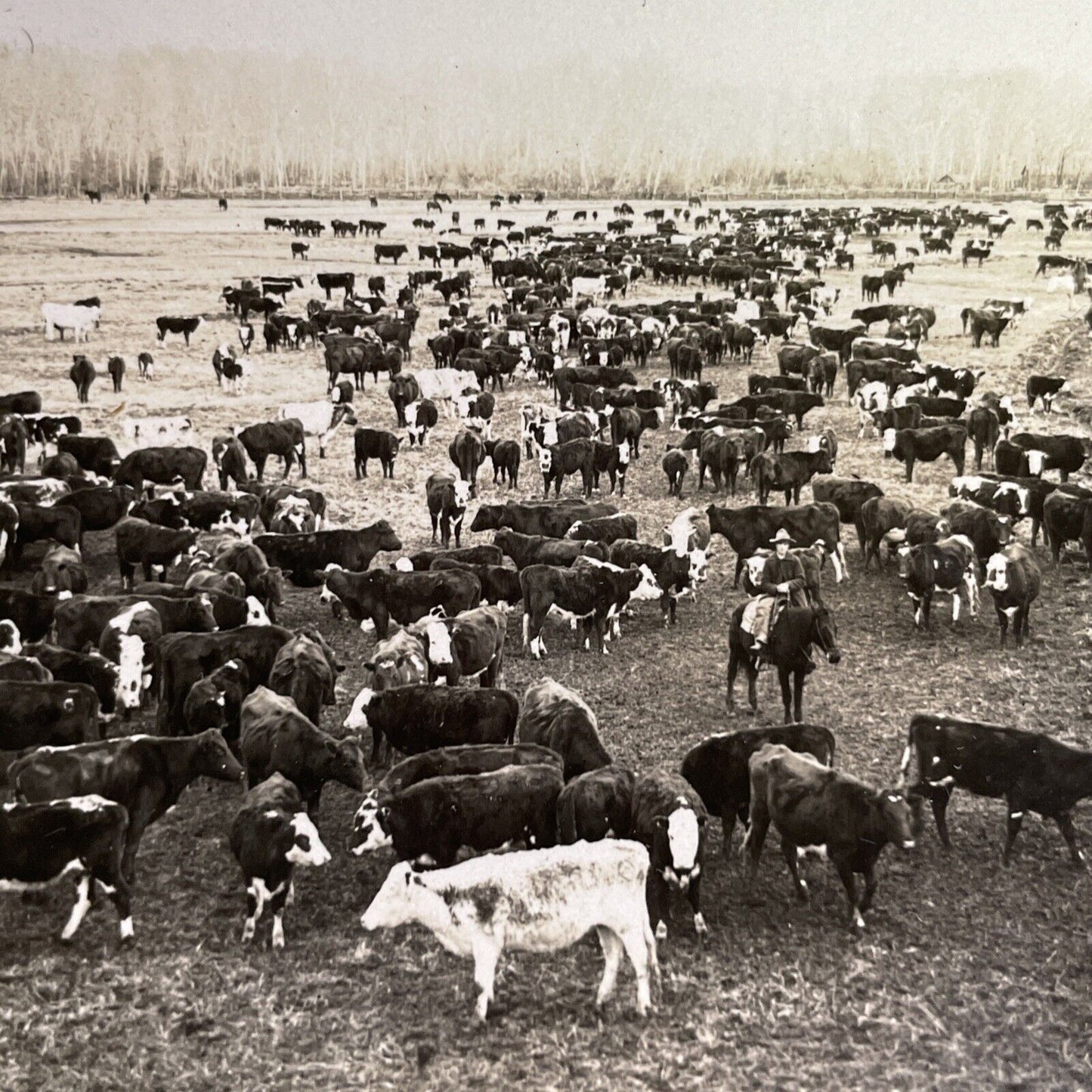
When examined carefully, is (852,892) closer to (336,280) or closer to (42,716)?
(42,716)

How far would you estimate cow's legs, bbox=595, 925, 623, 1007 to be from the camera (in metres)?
5.35

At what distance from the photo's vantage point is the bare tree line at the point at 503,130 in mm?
56312

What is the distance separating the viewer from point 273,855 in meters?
5.91

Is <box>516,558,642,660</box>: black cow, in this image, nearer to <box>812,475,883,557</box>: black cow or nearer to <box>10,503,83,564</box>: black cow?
<box>812,475,883,557</box>: black cow

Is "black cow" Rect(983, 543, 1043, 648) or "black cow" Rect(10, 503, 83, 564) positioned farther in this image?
"black cow" Rect(10, 503, 83, 564)

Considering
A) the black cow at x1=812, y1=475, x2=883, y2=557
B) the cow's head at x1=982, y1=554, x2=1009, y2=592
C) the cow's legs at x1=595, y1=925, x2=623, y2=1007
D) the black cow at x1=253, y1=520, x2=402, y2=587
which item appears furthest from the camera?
the black cow at x1=812, y1=475, x2=883, y2=557

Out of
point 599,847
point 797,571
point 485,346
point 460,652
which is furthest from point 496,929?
point 485,346

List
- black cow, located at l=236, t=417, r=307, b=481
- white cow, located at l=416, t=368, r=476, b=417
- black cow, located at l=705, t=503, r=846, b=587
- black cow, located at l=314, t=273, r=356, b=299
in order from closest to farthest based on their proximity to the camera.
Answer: black cow, located at l=705, t=503, r=846, b=587 → black cow, located at l=236, t=417, r=307, b=481 → white cow, located at l=416, t=368, r=476, b=417 → black cow, located at l=314, t=273, r=356, b=299

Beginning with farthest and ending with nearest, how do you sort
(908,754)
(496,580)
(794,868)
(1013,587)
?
(496,580), (1013,587), (908,754), (794,868)

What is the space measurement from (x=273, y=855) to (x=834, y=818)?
3.10 m

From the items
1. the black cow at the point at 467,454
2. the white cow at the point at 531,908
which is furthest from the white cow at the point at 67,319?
the white cow at the point at 531,908

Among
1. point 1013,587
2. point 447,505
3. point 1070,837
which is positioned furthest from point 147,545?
point 1070,837

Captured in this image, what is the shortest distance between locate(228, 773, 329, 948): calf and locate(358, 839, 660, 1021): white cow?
700 millimetres

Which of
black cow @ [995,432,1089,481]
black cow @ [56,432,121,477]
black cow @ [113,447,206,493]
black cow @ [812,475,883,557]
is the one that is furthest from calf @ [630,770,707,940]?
black cow @ [56,432,121,477]
